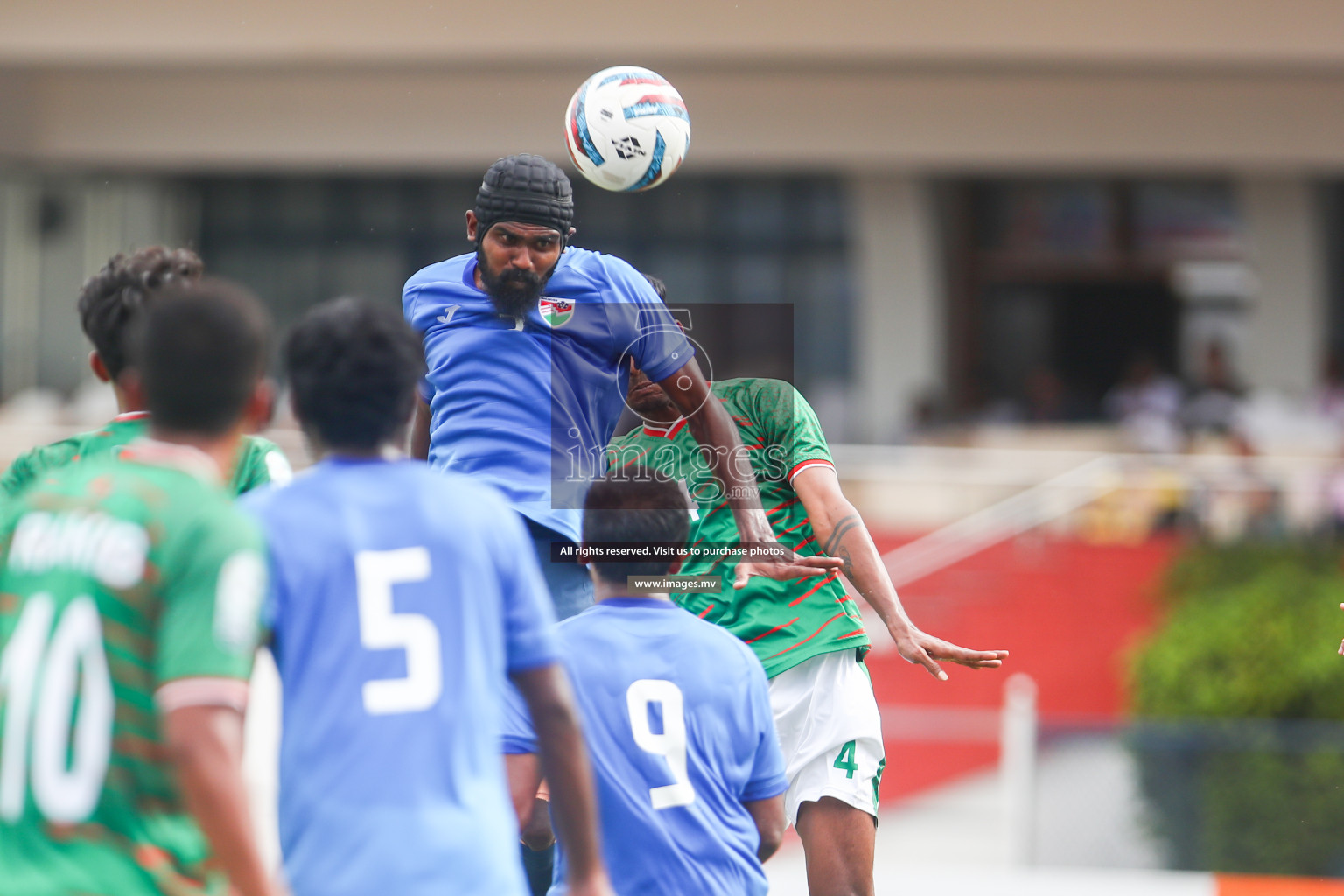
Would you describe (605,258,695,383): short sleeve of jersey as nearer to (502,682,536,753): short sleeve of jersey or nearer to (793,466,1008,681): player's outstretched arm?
(793,466,1008,681): player's outstretched arm

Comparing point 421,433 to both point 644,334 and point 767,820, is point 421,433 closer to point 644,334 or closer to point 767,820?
point 644,334

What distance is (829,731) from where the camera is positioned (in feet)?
12.3

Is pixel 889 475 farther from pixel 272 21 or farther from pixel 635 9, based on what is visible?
pixel 272 21

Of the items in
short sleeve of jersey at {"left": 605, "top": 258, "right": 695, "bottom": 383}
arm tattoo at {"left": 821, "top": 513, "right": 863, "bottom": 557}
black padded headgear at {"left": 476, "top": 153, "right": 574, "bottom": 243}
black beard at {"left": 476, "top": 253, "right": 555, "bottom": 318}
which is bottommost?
arm tattoo at {"left": 821, "top": 513, "right": 863, "bottom": 557}

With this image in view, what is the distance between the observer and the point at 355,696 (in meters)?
2.07

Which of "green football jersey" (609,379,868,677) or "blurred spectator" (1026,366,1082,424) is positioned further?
"blurred spectator" (1026,366,1082,424)

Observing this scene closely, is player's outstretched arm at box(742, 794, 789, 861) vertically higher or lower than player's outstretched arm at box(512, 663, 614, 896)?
lower

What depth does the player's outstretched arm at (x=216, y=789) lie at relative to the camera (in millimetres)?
1930

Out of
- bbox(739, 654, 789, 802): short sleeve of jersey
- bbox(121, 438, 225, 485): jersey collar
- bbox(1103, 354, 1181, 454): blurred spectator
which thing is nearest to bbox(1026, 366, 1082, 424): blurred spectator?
bbox(1103, 354, 1181, 454): blurred spectator

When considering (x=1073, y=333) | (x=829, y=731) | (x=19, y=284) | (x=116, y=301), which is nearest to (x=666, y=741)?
(x=829, y=731)

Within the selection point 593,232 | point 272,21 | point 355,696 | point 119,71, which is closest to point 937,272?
point 593,232

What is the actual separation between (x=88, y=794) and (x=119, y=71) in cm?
1256

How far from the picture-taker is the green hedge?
334 inches

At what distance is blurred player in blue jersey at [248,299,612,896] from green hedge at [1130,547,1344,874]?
7153mm
